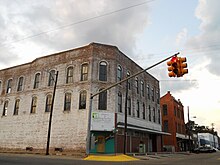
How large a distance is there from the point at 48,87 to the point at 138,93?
13352 mm

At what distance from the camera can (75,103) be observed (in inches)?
1108

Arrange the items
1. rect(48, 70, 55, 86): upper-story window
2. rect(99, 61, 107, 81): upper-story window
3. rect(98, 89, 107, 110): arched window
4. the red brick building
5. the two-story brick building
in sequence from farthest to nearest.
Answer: the red brick building → rect(48, 70, 55, 86): upper-story window → rect(99, 61, 107, 81): upper-story window → rect(98, 89, 107, 110): arched window → the two-story brick building

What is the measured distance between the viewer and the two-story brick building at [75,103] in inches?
1051

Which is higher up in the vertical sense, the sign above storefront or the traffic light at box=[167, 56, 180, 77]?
the traffic light at box=[167, 56, 180, 77]

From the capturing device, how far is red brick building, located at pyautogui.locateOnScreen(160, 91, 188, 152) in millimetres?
47844

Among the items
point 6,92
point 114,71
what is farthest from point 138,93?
point 6,92

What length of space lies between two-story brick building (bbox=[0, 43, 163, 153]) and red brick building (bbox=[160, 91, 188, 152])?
1173 cm

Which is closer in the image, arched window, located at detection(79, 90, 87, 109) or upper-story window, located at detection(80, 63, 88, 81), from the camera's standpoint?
arched window, located at detection(79, 90, 87, 109)

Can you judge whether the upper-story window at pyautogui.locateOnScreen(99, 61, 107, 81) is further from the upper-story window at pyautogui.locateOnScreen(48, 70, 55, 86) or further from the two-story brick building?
the upper-story window at pyautogui.locateOnScreen(48, 70, 55, 86)

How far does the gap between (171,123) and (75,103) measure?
91.5 feet

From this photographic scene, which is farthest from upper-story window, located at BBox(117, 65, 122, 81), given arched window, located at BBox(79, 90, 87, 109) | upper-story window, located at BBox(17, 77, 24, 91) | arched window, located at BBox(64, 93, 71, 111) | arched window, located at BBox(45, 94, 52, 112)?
upper-story window, located at BBox(17, 77, 24, 91)

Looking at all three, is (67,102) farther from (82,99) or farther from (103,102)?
(103,102)

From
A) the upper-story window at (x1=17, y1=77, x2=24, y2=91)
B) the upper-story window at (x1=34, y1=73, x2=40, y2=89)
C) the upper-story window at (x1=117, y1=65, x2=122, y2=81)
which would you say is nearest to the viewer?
the upper-story window at (x1=117, y1=65, x2=122, y2=81)

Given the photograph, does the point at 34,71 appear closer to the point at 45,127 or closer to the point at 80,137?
the point at 45,127
